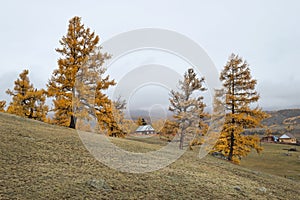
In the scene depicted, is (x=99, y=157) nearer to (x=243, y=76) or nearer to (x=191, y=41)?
(x=191, y=41)

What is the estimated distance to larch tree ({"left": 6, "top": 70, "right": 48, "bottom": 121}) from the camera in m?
31.9

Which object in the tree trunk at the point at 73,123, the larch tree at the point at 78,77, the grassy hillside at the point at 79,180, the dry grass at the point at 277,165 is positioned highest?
the larch tree at the point at 78,77

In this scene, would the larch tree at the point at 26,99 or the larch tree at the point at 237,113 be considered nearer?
the larch tree at the point at 237,113

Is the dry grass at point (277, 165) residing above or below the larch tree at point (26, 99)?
below

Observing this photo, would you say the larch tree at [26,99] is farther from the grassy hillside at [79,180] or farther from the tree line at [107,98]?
the grassy hillside at [79,180]

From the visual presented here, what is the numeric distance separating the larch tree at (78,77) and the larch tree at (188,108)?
8.09m

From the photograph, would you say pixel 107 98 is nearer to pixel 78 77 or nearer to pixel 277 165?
pixel 78 77

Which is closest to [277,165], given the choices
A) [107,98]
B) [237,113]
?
[237,113]

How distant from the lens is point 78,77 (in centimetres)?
2102

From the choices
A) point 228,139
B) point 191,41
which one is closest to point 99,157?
point 191,41

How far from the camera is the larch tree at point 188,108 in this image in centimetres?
2462

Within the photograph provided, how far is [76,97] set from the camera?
20812 mm

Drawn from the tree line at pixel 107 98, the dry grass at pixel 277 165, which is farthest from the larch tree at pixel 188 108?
the dry grass at pixel 277 165

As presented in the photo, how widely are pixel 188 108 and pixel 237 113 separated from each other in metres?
5.46
